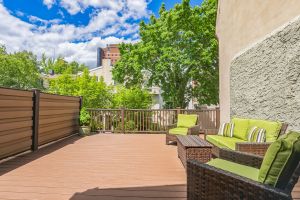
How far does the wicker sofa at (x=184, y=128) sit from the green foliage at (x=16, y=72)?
1620 centimetres

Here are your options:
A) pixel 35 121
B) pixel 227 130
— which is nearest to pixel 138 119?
pixel 35 121

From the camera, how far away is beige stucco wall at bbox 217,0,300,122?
4.23 meters

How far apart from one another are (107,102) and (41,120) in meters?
6.88

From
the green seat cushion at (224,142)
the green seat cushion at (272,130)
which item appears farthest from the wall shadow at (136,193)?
the green seat cushion at (272,130)

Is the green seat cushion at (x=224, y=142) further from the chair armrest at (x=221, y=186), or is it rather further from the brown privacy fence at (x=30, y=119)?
the brown privacy fence at (x=30, y=119)

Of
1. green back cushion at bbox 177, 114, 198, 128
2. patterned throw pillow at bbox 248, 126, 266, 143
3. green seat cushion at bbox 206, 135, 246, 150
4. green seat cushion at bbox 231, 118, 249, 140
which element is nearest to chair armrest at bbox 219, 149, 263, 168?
green seat cushion at bbox 206, 135, 246, 150

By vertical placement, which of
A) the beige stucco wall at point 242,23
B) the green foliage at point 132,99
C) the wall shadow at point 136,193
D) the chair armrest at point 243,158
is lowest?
the wall shadow at point 136,193

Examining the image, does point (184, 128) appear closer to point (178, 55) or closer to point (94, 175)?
point (94, 175)

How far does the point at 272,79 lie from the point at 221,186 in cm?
323

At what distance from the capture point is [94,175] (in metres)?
3.60

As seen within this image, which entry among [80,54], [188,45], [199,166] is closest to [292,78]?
[199,166]

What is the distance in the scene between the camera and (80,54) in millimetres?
90312

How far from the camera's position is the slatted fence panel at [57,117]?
589 cm

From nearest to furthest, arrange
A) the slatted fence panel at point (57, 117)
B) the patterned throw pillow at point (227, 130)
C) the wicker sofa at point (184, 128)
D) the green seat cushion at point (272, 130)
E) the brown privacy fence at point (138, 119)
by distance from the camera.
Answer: the green seat cushion at point (272, 130)
the patterned throw pillow at point (227, 130)
the slatted fence panel at point (57, 117)
the wicker sofa at point (184, 128)
the brown privacy fence at point (138, 119)
